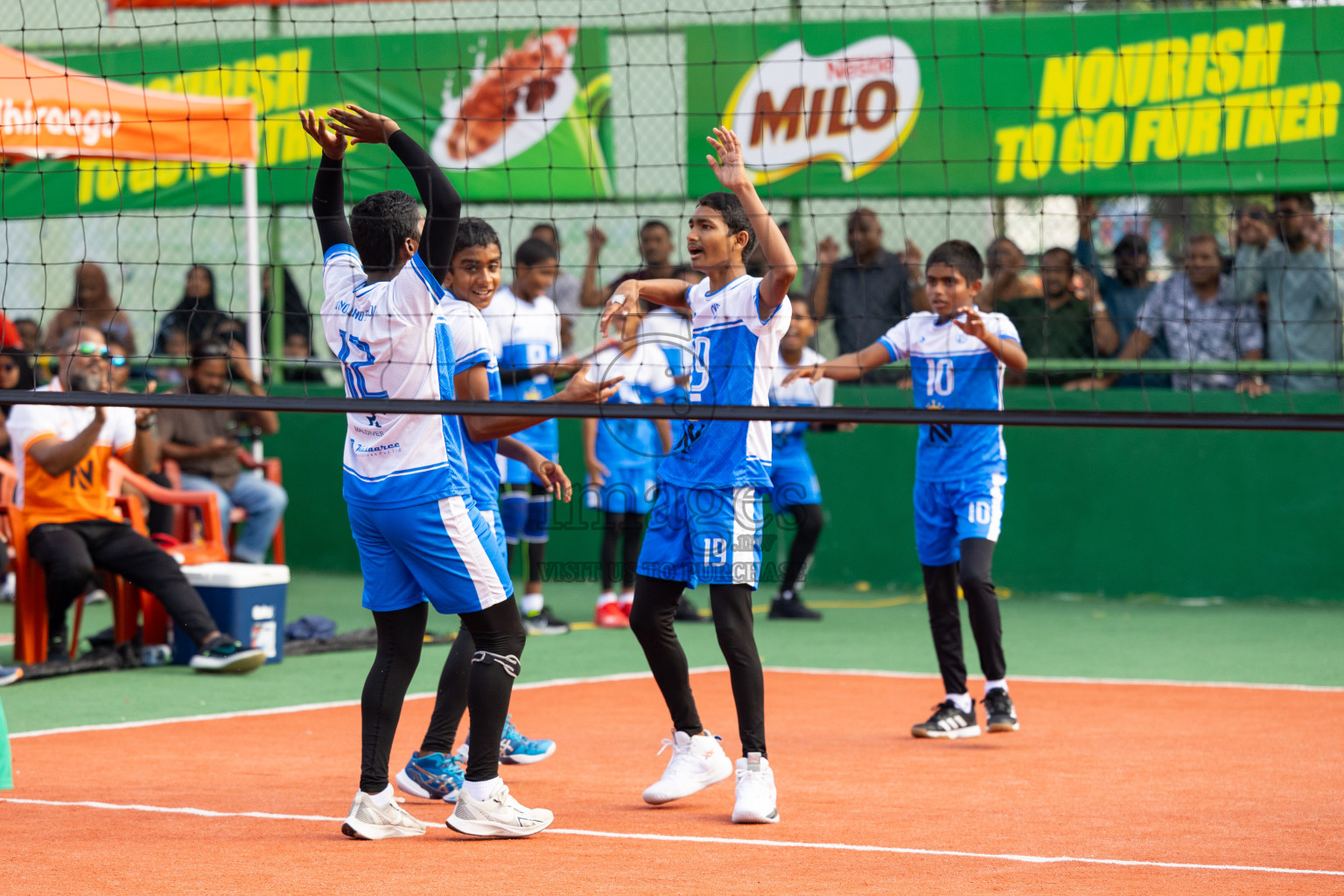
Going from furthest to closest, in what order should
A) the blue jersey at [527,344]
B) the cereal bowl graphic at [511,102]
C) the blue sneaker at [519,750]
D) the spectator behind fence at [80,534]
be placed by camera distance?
the cereal bowl graphic at [511,102] < the blue jersey at [527,344] < the spectator behind fence at [80,534] < the blue sneaker at [519,750]

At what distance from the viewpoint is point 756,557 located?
5.56 metres

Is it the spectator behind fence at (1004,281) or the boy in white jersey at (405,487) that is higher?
the spectator behind fence at (1004,281)

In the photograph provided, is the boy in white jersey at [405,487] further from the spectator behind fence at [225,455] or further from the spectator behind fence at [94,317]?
the spectator behind fence at [94,317]

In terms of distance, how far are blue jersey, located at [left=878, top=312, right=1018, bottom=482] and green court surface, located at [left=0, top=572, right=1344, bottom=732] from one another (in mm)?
1585

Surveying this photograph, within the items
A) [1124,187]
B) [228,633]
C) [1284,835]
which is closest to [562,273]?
[1124,187]

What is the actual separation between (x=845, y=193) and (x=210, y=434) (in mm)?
5206

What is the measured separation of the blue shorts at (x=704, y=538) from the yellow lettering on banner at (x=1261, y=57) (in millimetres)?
8334

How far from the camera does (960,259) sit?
6.84 m

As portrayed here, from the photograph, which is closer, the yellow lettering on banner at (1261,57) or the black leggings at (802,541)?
the black leggings at (802,541)

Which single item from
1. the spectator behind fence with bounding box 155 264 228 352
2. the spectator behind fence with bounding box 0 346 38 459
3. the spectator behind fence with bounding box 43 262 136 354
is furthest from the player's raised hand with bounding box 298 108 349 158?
the spectator behind fence with bounding box 43 262 136 354

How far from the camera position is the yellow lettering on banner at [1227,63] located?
12195mm

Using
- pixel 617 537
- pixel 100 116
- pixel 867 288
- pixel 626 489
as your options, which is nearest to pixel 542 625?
pixel 617 537

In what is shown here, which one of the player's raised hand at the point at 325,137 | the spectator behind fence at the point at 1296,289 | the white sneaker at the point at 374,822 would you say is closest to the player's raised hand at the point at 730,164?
the player's raised hand at the point at 325,137

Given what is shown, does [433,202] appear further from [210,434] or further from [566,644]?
[210,434]
